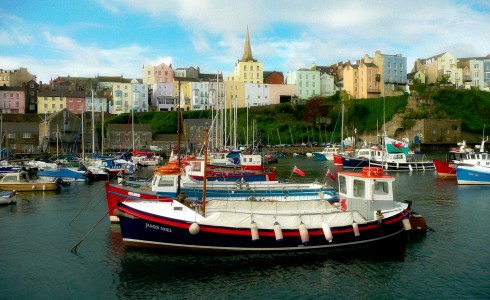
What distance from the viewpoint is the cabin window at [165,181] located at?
25969 mm

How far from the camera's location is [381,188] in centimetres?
2314

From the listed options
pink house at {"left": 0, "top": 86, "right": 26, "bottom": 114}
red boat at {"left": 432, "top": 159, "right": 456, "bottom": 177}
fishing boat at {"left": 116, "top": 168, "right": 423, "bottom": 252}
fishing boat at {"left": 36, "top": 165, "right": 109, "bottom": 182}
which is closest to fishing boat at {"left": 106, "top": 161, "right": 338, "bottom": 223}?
fishing boat at {"left": 116, "top": 168, "right": 423, "bottom": 252}

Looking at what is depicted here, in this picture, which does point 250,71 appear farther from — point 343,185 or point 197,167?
point 343,185

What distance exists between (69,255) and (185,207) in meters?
5.92

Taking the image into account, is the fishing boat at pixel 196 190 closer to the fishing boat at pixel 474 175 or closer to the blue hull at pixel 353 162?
the fishing boat at pixel 474 175

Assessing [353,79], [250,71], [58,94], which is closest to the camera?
[58,94]

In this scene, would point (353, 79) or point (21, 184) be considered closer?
point (21, 184)

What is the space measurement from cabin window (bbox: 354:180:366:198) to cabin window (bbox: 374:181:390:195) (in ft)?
2.27

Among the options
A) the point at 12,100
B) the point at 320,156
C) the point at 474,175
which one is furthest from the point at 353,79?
the point at 12,100

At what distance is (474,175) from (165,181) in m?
33.2

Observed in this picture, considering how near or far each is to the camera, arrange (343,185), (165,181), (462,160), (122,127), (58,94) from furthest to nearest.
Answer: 1. (58,94)
2. (122,127)
3. (462,160)
4. (165,181)
5. (343,185)

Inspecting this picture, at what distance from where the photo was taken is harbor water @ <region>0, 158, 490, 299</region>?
54.6ft

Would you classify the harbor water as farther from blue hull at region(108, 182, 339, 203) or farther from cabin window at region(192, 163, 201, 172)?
cabin window at region(192, 163, 201, 172)

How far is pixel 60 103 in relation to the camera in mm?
117188
